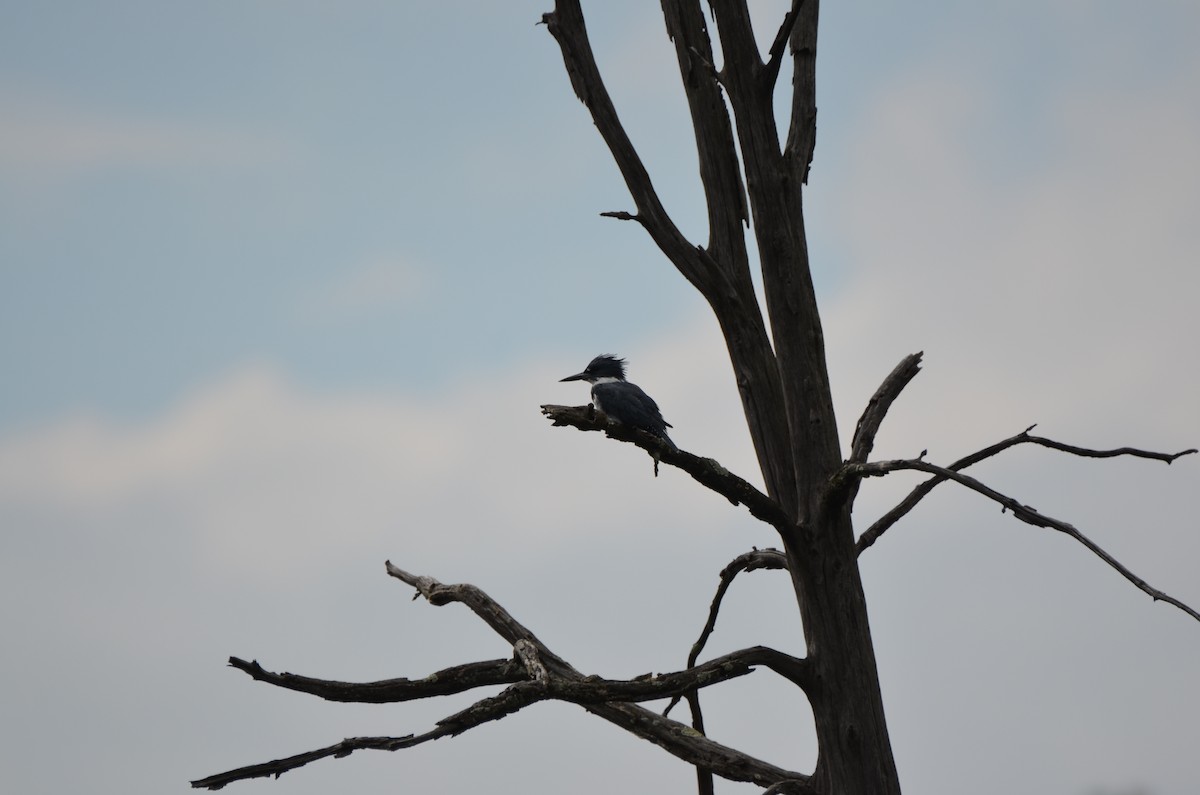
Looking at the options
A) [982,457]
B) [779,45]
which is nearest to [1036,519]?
[982,457]

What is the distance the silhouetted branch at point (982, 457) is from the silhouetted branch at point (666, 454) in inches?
44.4

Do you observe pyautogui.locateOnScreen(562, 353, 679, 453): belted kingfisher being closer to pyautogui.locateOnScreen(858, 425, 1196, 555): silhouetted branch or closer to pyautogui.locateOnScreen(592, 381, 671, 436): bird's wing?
pyautogui.locateOnScreen(592, 381, 671, 436): bird's wing

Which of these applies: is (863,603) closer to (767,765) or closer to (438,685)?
(767,765)

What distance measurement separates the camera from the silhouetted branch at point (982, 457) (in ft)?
21.7

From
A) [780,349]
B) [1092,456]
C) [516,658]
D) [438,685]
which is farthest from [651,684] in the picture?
[1092,456]

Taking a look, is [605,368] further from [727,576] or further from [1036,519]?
[1036,519]

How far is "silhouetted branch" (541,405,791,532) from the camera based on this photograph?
6570 mm

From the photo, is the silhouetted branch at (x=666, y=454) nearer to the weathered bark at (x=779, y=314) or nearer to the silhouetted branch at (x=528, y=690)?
the weathered bark at (x=779, y=314)

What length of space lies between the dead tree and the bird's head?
2.81 meters

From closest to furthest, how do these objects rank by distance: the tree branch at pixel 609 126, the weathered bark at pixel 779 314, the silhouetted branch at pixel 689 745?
the weathered bark at pixel 779 314
the silhouetted branch at pixel 689 745
the tree branch at pixel 609 126

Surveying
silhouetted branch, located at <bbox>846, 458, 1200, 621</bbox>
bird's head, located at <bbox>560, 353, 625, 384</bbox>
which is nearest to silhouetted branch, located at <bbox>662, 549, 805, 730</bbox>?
silhouetted branch, located at <bbox>846, 458, 1200, 621</bbox>

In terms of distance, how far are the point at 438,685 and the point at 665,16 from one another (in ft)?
14.7

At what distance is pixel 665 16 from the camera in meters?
7.63

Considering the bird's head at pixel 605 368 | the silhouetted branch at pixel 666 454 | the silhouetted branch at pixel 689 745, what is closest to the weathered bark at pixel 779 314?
the silhouetted branch at pixel 689 745
